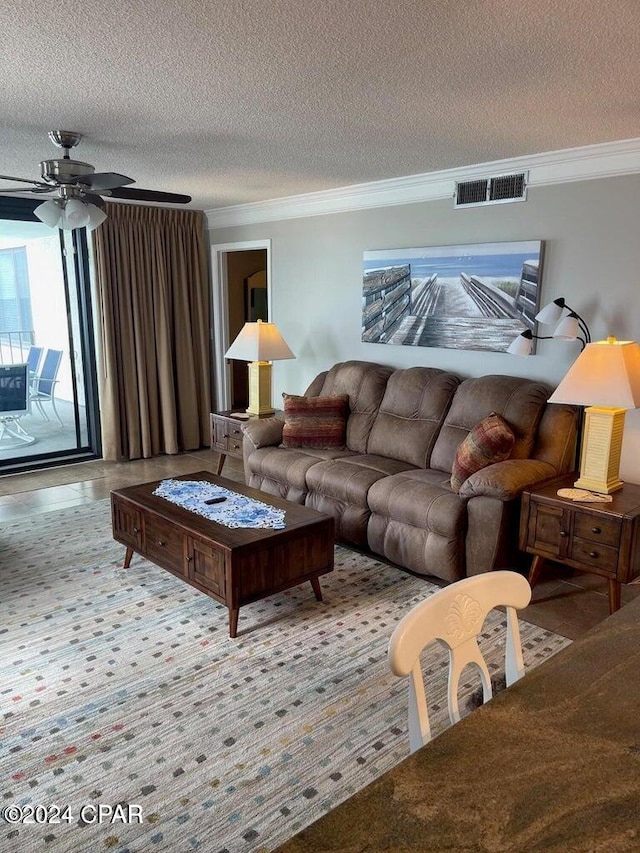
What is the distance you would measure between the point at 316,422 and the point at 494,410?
1387 mm

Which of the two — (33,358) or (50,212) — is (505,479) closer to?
(50,212)

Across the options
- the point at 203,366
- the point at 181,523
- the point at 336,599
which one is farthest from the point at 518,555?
the point at 203,366

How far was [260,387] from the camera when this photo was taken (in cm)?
545

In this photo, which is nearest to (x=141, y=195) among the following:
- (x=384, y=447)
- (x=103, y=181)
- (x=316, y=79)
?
(x=103, y=181)

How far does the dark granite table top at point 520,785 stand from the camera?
0.90 metres

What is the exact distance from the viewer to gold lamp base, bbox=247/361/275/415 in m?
5.43

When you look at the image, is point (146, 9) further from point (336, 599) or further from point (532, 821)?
point (336, 599)

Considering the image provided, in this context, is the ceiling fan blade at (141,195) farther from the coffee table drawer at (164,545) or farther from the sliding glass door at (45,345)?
the sliding glass door at (45,345)

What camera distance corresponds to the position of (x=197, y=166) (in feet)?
13.7

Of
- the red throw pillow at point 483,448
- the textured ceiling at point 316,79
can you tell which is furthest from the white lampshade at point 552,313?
the textured ceiling at point 316,79

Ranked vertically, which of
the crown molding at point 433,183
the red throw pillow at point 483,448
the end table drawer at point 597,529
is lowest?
the end table drawer at point 597,529

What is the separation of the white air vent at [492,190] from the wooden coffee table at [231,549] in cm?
239

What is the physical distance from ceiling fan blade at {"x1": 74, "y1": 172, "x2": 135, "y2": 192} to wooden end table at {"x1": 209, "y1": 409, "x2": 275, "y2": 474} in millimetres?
2384

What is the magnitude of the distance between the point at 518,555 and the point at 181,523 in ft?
6.14
